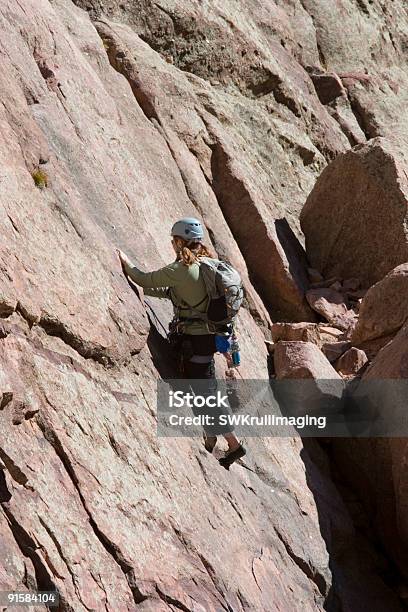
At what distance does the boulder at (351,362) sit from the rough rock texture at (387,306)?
0.56 m

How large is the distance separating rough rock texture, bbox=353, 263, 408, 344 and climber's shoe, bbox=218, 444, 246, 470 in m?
6.46

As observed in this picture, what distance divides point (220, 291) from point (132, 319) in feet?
4.09

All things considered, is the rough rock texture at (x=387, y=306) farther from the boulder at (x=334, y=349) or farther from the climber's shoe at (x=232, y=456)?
Answer: the climber's shoe at (x=232, y=456)

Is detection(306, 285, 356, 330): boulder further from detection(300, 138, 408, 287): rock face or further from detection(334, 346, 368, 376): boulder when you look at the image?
detection(334, 346, 368, 376): boulder

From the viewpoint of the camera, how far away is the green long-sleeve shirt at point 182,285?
1400 cm

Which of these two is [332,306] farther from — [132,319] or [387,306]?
[132,319]

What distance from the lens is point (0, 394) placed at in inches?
436

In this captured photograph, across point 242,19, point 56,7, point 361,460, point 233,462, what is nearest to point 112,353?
point 233,462

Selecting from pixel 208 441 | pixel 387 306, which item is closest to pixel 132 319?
pixel 208 441

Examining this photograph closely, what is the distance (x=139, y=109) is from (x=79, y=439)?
35.8ft

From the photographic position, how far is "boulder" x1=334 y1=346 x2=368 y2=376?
65.8 feet
